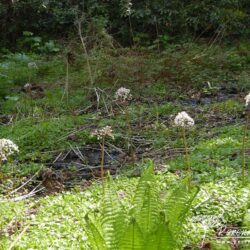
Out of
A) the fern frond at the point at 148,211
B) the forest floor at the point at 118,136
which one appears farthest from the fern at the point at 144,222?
the forest floor at the point at 118,136

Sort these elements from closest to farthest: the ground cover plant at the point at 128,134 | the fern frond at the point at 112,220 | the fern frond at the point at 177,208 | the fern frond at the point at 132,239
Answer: the fern frond at the point at 132,239, the fern frond at the point at 112,220, the fern frond at the point at 177,208, the ground cover plant at the point at 128,134

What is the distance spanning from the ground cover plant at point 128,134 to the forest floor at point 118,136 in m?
0.02

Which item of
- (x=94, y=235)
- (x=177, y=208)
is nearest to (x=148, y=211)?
(x=177, y=208)

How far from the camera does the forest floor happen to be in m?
3.52

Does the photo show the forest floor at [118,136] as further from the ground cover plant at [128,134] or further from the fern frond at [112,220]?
the fern frond at [112,220]

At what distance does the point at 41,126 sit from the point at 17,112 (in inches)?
63.0

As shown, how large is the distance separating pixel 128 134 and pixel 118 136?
5.2 inches

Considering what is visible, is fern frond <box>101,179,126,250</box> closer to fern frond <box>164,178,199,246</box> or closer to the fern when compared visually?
the fern

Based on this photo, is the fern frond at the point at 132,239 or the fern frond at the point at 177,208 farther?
the fern frond at the point at 177,208

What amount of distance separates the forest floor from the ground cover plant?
16mm

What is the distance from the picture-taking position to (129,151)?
5914 millimetres

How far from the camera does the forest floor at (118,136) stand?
11.6 feet

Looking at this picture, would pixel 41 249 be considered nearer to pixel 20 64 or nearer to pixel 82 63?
pixel 82 63

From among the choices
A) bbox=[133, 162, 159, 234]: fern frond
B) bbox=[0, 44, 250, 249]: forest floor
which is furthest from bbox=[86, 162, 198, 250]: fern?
bbox=[0, 44, 250, 249]: forest floor
